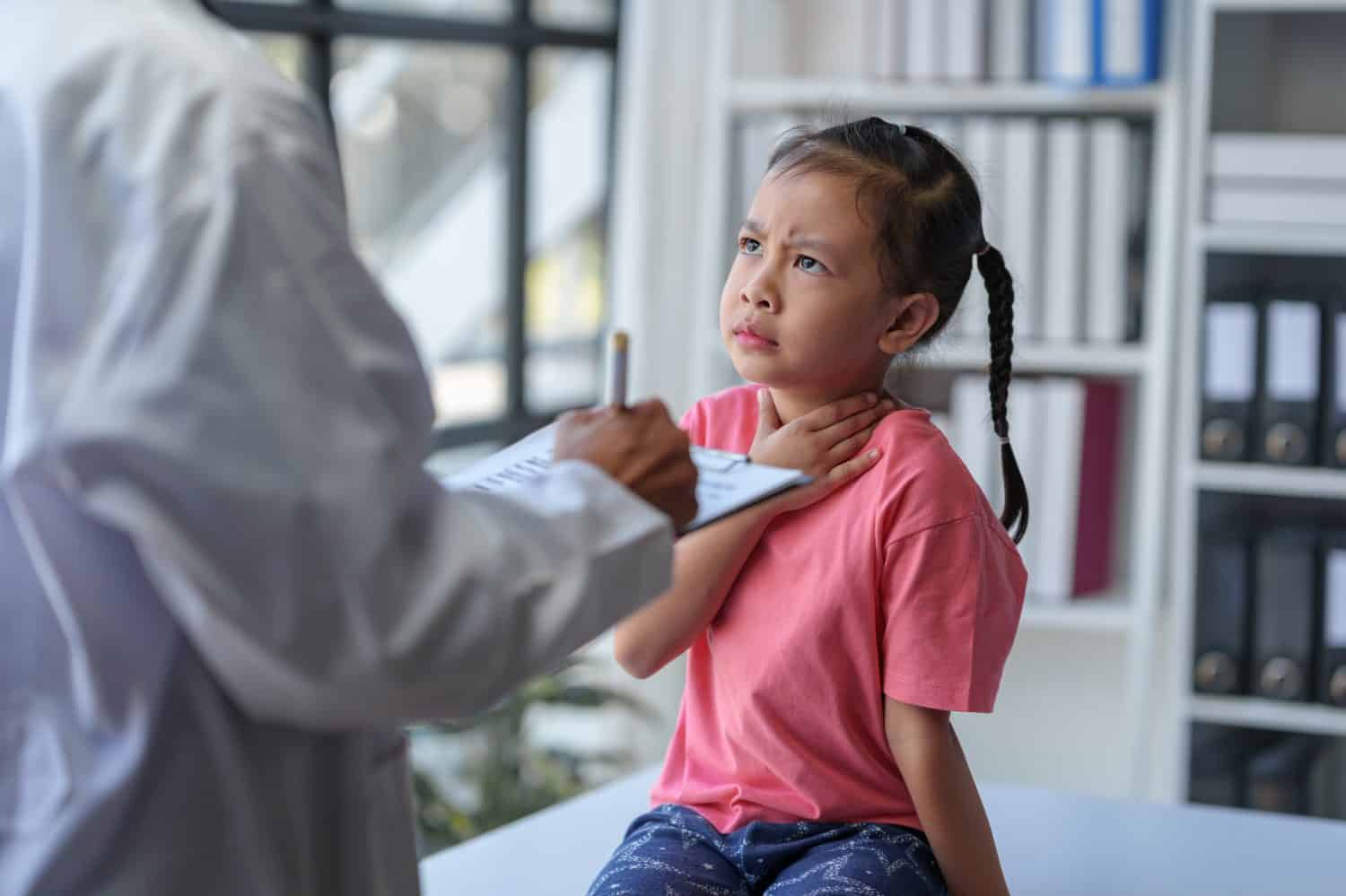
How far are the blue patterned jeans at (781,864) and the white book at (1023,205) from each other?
58.7 inches

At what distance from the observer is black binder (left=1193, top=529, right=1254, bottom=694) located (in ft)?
8.51

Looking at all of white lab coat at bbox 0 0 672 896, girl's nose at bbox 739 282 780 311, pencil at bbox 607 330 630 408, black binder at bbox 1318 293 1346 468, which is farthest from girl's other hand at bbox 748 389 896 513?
black binder at bbox 1318 293 1346 468

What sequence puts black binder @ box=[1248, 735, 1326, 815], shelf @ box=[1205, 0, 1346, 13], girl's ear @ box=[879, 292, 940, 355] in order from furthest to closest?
black binder @ box=[1248, 735, 1326, 815] → shelf @ box=[1205, 0, 1346, 13] → girl's ear @ box=[879, 292, 940, 355]

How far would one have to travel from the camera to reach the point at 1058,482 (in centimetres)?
260

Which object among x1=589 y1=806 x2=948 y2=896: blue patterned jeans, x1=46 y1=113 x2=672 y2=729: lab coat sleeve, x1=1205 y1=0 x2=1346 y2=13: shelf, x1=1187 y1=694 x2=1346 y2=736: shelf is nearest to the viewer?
x1=46 y1=113 x2=672 y2=729: lab coat sleeve

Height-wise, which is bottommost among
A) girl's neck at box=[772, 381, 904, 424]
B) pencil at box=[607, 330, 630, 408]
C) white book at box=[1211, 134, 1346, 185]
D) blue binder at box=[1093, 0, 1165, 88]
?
girl's neck at box=[772, 381, 904, 424]

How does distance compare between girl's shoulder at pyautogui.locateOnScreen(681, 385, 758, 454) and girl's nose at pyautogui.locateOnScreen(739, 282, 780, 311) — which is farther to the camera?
girl's shoulder at pyautogui.locateOnScreen(681, 385, 758, 454)

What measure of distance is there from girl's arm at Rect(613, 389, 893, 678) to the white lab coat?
388 millimetres

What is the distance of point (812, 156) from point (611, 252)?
1.78m

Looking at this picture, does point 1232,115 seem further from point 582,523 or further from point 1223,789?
point 582,523

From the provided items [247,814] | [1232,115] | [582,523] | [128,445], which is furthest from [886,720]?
[1232,115]

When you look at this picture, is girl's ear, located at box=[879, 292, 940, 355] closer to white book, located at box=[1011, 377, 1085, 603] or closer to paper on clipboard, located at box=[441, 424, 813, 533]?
paper on clipboard, located at box=[441, 424, 813, 533]

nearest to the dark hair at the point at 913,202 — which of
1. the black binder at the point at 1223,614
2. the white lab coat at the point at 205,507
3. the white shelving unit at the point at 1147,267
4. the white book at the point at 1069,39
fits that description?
the white lab coat at the point at 205,507

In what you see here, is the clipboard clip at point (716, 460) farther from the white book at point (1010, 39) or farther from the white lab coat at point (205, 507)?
the white book at point (1010, 39)
